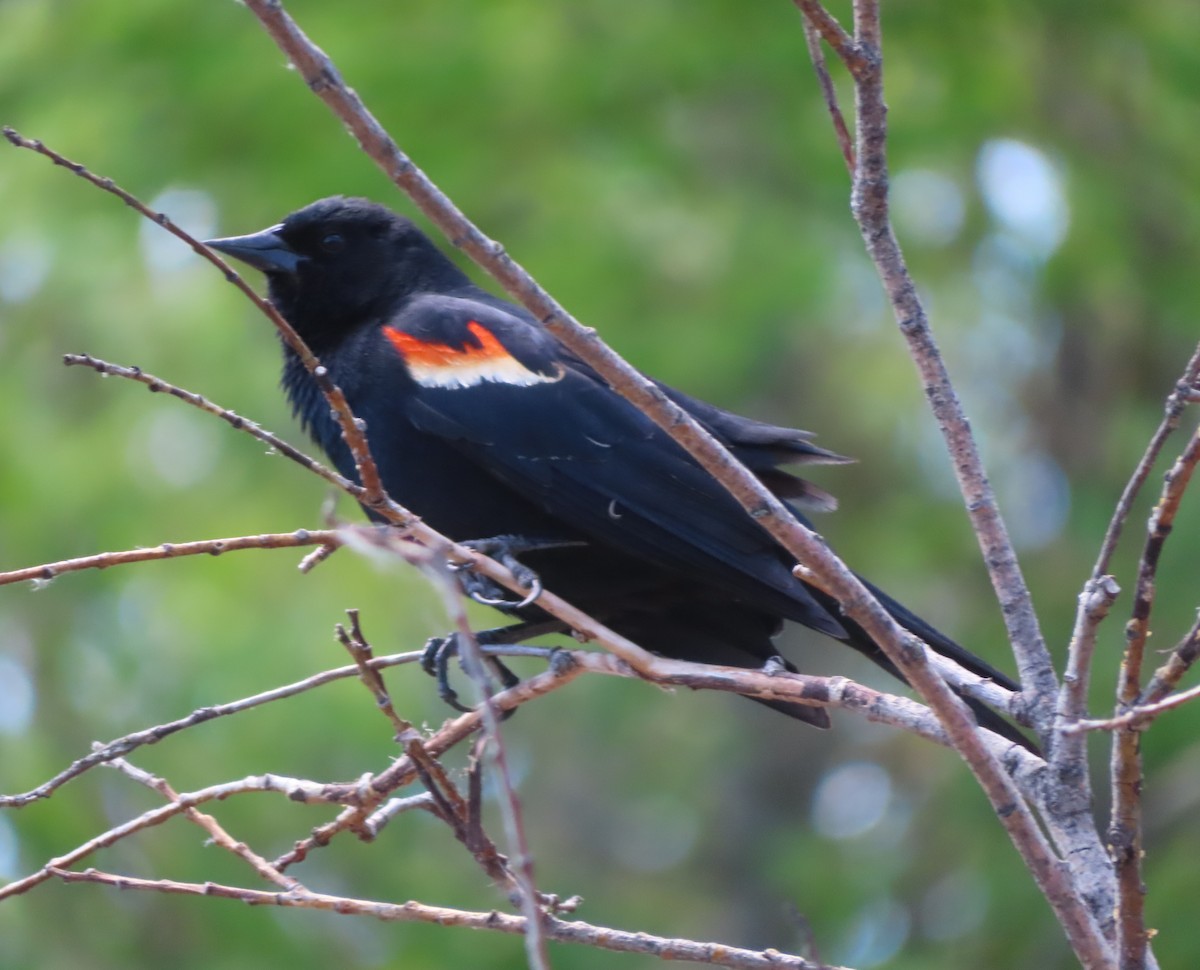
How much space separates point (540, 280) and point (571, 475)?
2.20 meters

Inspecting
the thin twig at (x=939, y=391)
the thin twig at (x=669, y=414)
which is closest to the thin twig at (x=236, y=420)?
the thin twig at (x=669, y=414)

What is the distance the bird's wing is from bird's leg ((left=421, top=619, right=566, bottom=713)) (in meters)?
0.26

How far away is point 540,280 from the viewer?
5008 mm

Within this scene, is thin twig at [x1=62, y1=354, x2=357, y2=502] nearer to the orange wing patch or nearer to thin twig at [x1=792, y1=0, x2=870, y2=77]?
thin twig at [x1=792, y1=0, x2=870, y2=77]

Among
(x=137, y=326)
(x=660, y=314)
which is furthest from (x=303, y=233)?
(x=137, y=326)

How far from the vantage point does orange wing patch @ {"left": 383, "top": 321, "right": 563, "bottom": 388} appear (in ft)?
10.0

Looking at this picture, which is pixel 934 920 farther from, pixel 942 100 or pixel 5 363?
pixel 5 363

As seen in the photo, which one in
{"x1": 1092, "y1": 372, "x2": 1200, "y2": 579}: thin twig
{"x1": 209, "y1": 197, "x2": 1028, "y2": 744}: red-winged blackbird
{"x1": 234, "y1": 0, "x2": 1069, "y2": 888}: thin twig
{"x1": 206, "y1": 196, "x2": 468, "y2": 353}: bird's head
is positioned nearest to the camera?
{"x1": 234, "y1": 0, "x2": 1069, "y2": 888}: thin twig

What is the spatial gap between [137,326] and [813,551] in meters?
5.39

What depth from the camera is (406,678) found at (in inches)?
242

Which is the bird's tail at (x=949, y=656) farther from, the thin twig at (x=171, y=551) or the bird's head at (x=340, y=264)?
the bird's head at (x=340, y=264)

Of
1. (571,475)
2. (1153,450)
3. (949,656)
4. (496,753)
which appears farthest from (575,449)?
(496,753)

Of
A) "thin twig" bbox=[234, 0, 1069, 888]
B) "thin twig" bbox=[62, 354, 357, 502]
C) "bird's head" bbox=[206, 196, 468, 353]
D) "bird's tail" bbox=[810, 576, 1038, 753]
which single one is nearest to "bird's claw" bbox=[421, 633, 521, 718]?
"bird's tail" bbox=[810, 576, 1038, 753]

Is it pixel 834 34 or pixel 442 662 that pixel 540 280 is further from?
pixel 834 34
